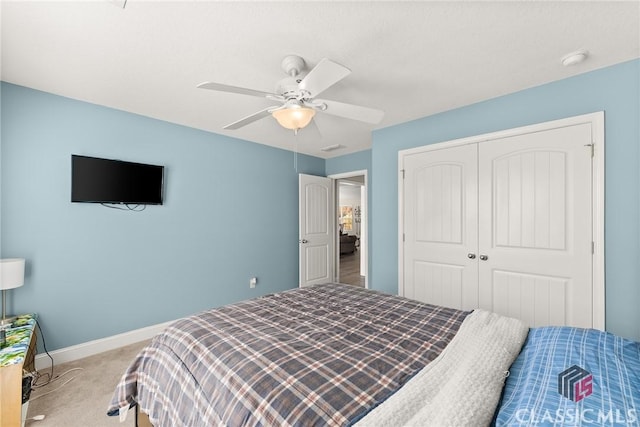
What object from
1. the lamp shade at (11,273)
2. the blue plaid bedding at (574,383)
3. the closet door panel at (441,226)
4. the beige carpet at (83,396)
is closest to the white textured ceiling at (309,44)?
the closet door panel at (441,226)

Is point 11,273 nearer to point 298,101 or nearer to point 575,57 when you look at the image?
point 298,101

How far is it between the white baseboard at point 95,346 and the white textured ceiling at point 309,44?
2.29 m

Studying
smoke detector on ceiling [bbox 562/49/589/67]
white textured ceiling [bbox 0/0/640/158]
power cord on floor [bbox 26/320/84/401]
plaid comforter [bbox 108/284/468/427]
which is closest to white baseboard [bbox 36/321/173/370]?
power cord on floor [bbox 26/320/84/401]

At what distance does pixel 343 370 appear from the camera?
3.66ft

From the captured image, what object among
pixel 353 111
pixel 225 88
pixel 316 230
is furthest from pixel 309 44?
pixel 316 230

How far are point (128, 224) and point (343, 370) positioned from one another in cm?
278

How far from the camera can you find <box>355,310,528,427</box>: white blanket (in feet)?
2.68

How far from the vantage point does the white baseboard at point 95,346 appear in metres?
2.43

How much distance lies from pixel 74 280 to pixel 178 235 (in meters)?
0.99

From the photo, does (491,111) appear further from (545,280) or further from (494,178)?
(545,280)

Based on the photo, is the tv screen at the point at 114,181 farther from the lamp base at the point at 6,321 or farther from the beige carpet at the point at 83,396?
the beige carpet at the point at 83,396

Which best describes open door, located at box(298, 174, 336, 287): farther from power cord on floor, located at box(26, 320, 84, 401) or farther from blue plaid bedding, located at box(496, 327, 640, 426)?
blue plaid bedding, located at box(496, 327, 640, 426)

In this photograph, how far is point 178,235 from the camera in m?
3.26

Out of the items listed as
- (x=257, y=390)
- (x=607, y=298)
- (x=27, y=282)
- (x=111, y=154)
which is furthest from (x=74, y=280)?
(x=607, y=298)
